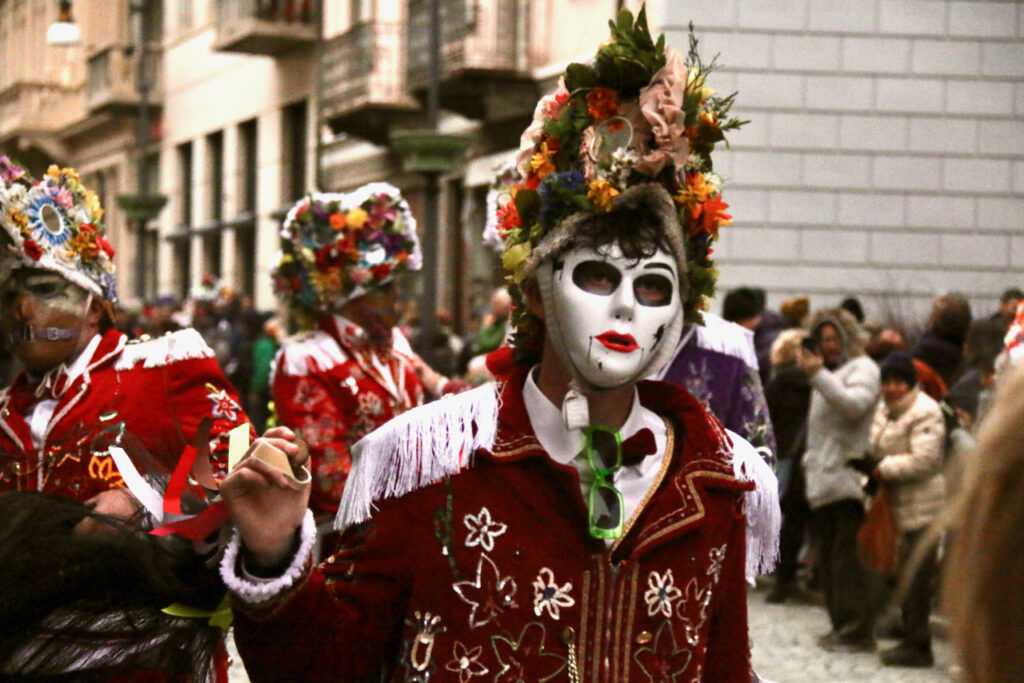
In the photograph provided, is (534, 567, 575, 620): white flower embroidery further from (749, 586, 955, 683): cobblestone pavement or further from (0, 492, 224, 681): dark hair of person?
(749, 586, 955, 683): cobblestone pavement

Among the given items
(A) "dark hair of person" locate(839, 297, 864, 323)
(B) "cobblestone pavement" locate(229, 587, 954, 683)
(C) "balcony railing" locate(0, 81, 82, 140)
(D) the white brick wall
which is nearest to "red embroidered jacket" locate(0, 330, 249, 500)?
(B) "cobblestone pavement" locate(229, 587, 954, 683)

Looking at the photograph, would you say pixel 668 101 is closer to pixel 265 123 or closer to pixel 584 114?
pixel 584 114

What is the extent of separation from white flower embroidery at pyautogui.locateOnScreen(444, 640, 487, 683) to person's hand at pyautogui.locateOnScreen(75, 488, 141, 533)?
60 centimetres

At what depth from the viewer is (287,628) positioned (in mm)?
2758

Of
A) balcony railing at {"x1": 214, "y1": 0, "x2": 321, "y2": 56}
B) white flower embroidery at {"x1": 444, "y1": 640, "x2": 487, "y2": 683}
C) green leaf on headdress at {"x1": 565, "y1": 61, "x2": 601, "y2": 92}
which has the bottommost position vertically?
white flower embroidery at {"x1": 444, "y1": 640, "x2": 487, "y2": 683}

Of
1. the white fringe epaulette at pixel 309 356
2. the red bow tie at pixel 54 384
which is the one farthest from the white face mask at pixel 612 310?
the white fringe epaulette at pixel 309 356

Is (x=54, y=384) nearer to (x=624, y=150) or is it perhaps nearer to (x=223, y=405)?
(x=223, y=405)

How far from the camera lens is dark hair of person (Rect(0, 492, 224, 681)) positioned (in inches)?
107

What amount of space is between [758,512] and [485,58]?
50.9ft

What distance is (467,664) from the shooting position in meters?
3.01

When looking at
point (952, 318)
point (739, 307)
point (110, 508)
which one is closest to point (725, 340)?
point (110, 508)

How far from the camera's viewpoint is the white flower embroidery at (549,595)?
3.02m

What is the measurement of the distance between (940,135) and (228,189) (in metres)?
16.3

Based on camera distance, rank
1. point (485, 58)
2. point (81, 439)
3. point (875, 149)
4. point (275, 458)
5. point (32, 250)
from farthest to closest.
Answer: point (485, 58) → point (875, 149) → point (32, 250) → point (81, 439) → point (275, 458)
